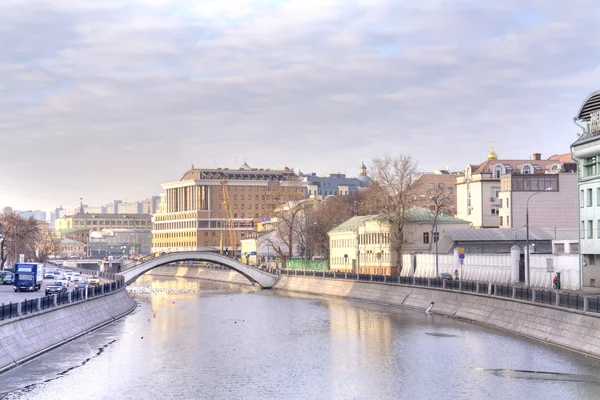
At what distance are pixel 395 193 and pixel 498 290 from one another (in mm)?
54302

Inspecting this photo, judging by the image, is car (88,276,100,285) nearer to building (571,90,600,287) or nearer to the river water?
the river water

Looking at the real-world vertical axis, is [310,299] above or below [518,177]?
below

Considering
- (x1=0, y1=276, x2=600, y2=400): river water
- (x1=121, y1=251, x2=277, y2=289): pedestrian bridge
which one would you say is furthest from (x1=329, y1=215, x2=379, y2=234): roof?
(x1=0, y1=276, x2=600, y2=400): river water

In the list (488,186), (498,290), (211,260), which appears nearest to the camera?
(498,290)

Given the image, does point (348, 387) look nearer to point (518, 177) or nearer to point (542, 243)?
point (542, 243)

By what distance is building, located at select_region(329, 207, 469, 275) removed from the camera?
452 feet

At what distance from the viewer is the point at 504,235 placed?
420 feet

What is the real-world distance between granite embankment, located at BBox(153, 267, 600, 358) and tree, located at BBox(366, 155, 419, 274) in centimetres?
974

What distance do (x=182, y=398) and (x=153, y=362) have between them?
560 inches

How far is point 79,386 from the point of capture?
5494 cm

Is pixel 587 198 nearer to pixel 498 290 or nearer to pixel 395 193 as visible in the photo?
pixel 498 290

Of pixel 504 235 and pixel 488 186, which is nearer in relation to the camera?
pixel 504 235

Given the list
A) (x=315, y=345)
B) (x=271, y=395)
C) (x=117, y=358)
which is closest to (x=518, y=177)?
(x=315, y=345)

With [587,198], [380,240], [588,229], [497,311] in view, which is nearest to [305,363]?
[497,311]
